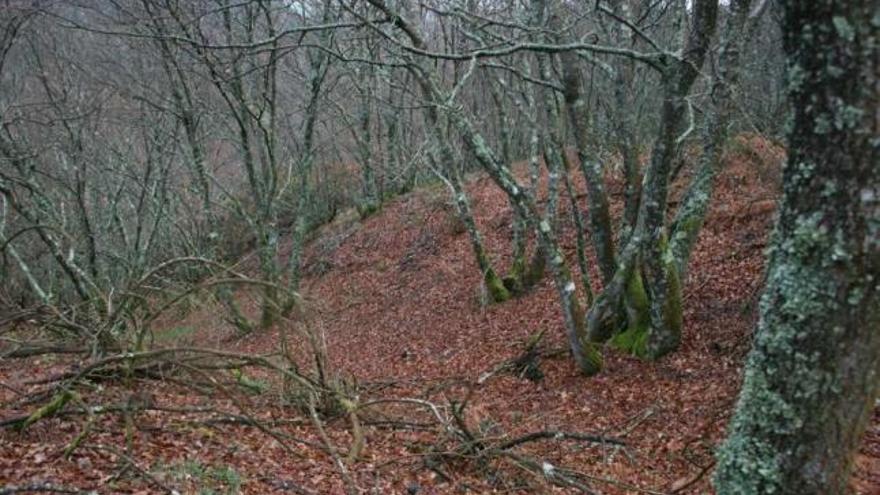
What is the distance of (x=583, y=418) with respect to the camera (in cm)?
689

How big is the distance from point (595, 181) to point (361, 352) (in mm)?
5556

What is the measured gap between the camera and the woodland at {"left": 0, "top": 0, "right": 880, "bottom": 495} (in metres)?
2.30

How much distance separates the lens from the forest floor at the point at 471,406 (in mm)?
4625

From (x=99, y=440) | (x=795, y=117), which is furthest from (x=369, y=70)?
(x=795, y=117)

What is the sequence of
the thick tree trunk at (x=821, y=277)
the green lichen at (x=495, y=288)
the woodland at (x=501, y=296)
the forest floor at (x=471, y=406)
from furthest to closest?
the green lichen at (x=495, y=288) < the forest floor at (x=471, y=406) < the woodland at (x=501, y=296) < the thick tree trunk at (x=821, y=277)

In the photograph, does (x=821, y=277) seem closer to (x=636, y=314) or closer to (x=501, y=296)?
(x=636, y=314)

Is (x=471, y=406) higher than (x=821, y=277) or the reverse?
the reverse

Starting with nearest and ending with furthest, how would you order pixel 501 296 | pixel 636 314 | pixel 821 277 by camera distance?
pixel 821 277
pixel 636 314
pixel 501 296

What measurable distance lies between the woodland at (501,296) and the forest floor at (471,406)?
1.4 inches

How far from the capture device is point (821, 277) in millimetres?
2236

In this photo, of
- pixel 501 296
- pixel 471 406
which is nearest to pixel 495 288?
pixel 501 296

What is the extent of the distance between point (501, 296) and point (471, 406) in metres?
4.60

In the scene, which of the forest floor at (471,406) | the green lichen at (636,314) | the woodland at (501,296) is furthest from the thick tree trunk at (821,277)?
the green lichen at (636,314)

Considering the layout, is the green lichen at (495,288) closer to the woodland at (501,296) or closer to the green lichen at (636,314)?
the woodland at (501,296)
